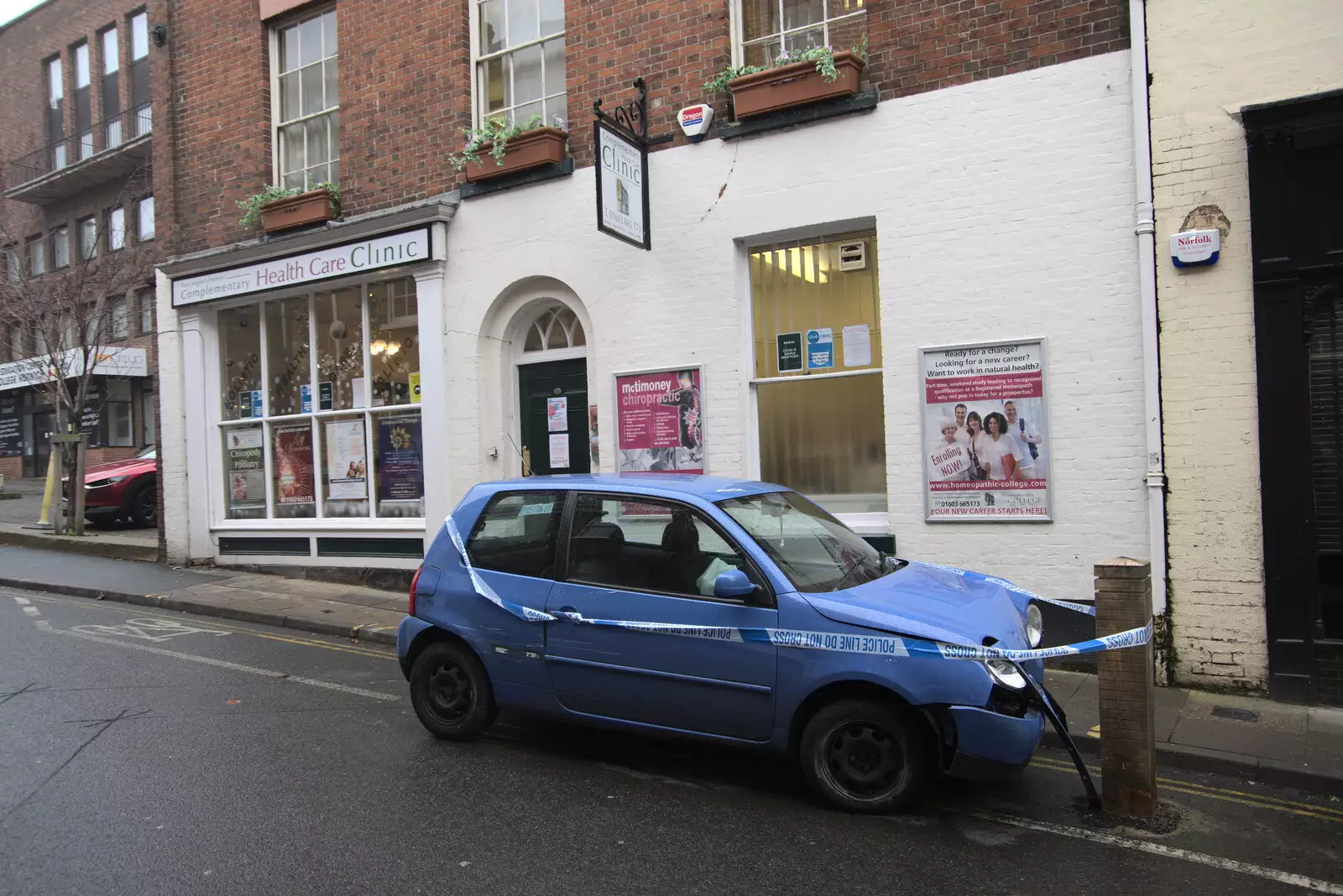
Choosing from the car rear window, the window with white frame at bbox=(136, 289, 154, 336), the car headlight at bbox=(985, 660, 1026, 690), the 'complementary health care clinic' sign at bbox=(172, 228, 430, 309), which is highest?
the window with white frame at bbox=(136, 289, 154, 336)

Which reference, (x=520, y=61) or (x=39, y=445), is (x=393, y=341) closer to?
(x=520, y=61)

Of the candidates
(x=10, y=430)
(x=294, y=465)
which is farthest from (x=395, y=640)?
(x=10, y=430)

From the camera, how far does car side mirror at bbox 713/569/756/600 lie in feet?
14.7

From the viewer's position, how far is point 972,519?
7484 mm

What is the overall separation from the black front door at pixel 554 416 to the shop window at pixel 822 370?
2.14m

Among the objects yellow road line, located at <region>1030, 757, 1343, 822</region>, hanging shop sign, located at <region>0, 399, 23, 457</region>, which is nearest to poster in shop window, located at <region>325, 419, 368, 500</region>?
yellow road line, located at <region>1030, 757, 1343, 822</region>

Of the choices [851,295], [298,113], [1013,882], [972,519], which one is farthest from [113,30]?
[1013,882]

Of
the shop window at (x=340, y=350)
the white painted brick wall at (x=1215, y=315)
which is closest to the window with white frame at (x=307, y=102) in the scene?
the shop window at (x=340, y=350)

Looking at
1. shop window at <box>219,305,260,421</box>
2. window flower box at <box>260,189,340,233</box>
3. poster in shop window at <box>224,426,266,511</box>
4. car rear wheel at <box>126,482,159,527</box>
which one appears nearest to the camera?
window flower box at <box>260,189,340,233</box>

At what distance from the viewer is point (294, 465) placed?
39.9 ft

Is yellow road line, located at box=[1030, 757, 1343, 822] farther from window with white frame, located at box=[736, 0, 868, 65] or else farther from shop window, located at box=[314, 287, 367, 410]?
shop window, located at box=[314, 287, 367, 410]

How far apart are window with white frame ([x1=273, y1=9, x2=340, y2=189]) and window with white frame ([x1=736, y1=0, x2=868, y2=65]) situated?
17.8 feet

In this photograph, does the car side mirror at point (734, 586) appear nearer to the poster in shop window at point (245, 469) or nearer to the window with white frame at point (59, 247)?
the poster in shop window at point (245, 469)

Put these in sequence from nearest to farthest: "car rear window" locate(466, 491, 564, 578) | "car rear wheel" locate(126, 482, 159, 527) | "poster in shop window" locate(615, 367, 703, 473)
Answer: "car rear window" locate(466, 491, 564, 578) < "poster in shop window" locate(615, 367, 703, 473) < "car rear wheel" locate(126, 482, 159, 527)
